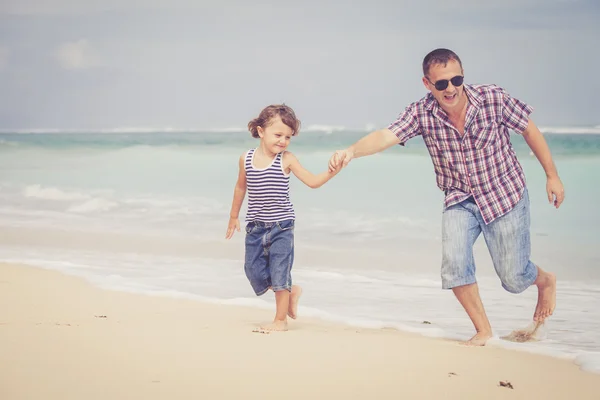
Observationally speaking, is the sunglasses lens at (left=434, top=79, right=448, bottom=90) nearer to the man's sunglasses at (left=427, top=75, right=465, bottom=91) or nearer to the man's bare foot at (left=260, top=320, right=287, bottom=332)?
the man's sunglasses at (left=427, top=75, right=465, bottom=91)

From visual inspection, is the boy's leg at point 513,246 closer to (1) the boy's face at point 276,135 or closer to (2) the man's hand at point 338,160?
(2) the man's hand at point 338,160

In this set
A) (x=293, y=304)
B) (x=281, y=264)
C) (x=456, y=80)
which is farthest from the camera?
(x=293, y=304)

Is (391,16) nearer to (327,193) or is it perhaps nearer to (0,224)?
(327,193)

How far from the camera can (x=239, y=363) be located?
2.61m

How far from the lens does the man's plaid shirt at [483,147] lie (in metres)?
3.08

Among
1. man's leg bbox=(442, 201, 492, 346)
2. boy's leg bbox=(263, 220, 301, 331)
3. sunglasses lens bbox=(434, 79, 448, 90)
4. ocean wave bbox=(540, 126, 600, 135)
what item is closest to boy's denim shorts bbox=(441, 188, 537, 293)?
man's leg bbox=(442, 201, 492, 346)

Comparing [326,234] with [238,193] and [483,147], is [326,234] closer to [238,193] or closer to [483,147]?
[238,193]

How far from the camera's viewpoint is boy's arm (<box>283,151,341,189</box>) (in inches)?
123

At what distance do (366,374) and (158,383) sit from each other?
1.81 feet

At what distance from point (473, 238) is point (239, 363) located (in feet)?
3.23

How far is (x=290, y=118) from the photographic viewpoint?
3320 millimetres

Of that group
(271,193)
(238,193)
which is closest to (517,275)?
(271,193)

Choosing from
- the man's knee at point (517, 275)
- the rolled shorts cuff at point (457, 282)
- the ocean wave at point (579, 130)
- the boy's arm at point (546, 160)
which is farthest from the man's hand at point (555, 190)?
the ocean wave at point (579, 130)

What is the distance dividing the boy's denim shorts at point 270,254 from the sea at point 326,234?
0.40 metres
